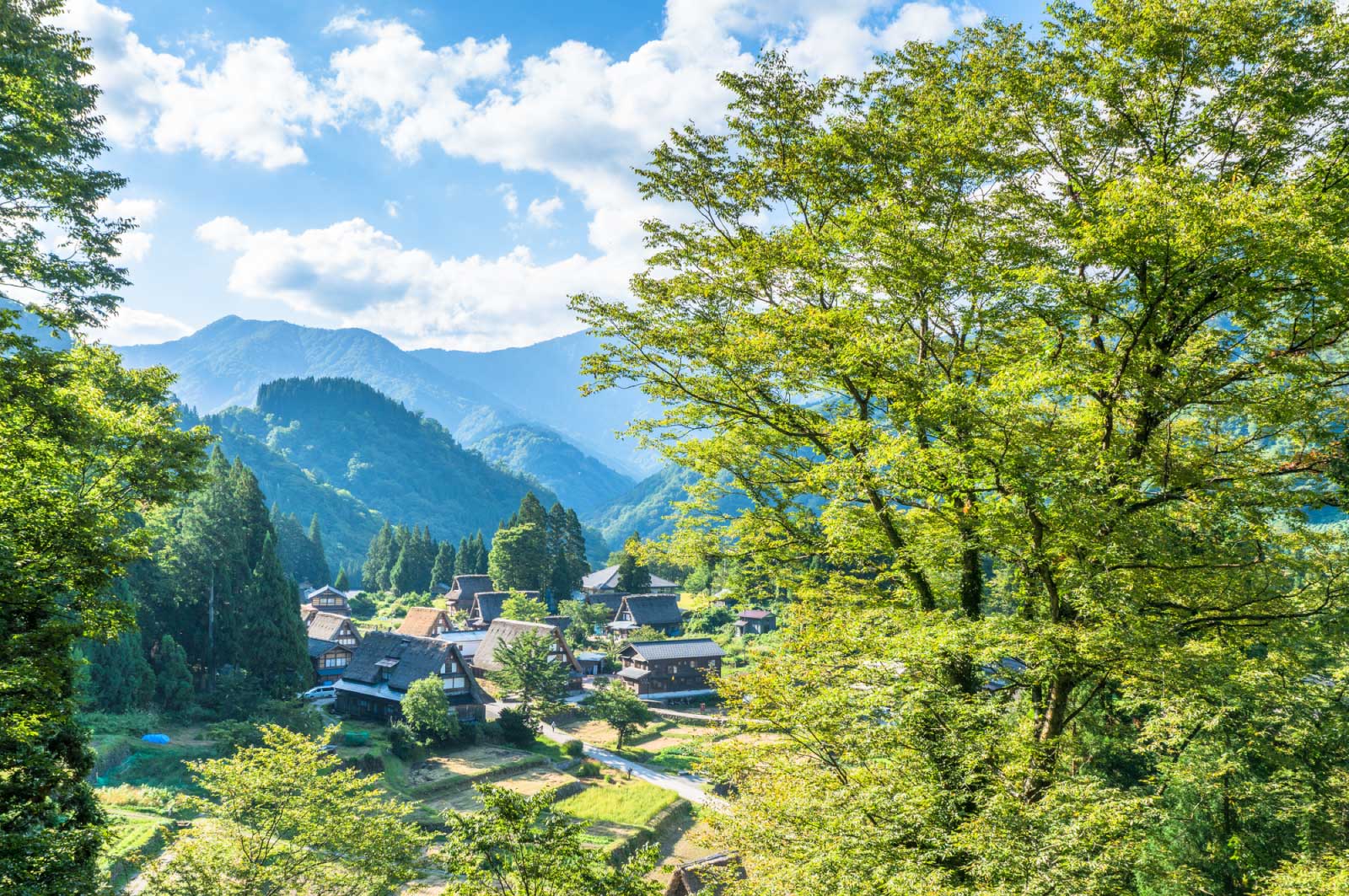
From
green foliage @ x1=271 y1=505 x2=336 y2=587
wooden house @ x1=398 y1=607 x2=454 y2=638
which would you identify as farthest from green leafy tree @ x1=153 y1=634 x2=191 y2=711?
green foliage @ x1=271 y1=505 x2=336 y2=587

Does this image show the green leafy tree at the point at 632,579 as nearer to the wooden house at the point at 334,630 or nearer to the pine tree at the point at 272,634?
the wooden house at the point at 334,630

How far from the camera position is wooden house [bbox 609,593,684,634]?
59781mm

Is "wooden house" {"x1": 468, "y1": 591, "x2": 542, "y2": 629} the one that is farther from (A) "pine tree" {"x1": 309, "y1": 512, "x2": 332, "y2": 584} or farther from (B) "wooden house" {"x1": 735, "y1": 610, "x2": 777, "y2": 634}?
(A) "pine tree" {"x1": 309, "y1": 512, "x2": 332, "y2": 584}

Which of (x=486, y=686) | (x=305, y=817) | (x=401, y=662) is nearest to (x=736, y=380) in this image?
(x=305, y=817)

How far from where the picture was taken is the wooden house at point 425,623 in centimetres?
5350

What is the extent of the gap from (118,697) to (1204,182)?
41.5m

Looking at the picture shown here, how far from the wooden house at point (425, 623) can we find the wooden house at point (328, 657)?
6627mm

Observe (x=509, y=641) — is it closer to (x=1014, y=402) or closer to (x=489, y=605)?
(x=489, y=605)

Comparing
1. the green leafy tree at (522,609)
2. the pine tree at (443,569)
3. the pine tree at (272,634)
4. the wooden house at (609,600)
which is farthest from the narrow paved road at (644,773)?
the pine tree at (443,569)

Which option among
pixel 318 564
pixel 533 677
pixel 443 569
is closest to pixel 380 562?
pixel 318 564

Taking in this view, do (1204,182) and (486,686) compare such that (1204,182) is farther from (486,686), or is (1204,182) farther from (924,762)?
(486,686)

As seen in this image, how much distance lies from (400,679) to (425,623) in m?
18.0

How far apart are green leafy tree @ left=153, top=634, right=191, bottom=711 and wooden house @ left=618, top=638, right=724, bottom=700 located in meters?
24.8

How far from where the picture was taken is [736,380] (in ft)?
31.7
